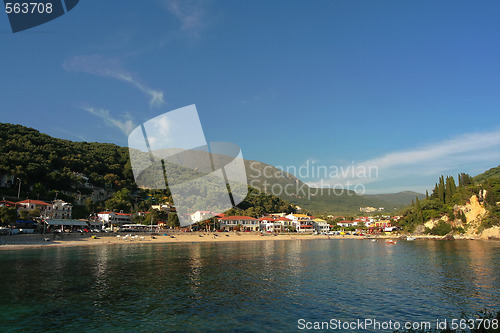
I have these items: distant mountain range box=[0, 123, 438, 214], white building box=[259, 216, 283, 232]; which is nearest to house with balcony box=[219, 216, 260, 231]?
white building box=[259, 216, 283, 232]

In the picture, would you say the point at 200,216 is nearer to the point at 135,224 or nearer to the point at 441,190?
the point at 135,224

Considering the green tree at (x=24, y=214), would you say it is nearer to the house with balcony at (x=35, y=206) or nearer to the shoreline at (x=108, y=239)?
the house with balcony at (x=35, y=206)

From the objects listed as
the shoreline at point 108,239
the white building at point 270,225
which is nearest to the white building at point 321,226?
the white building at point 270,225

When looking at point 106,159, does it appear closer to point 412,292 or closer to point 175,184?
point 175,184

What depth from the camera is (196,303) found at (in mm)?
19125

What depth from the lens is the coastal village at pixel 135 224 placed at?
6769 cm

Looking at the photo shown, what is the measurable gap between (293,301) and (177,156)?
14465 centimetres

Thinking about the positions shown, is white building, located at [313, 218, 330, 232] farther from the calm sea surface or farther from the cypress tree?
the calm sea surface

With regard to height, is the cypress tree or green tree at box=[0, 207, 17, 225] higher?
the cypress tree

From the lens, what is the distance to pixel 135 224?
92.0 metres

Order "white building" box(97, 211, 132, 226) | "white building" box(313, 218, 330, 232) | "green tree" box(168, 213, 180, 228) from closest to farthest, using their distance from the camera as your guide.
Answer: "white building" box(97, 211, 132, 226) → "green tree" box(168, 213, 180, 228) → "white building" box(313, 218, 330, 232)

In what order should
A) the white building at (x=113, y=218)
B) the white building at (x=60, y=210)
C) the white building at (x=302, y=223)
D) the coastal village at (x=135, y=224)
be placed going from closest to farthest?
1. the coastal village at (x=135, y=224)
2. the white building at (x=60, y=210)
3. the white building at (x=113, y=218)
4. the white building at (x=302, y=223)

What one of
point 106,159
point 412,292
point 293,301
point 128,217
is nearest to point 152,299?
point 293,301

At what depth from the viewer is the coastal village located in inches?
2665
